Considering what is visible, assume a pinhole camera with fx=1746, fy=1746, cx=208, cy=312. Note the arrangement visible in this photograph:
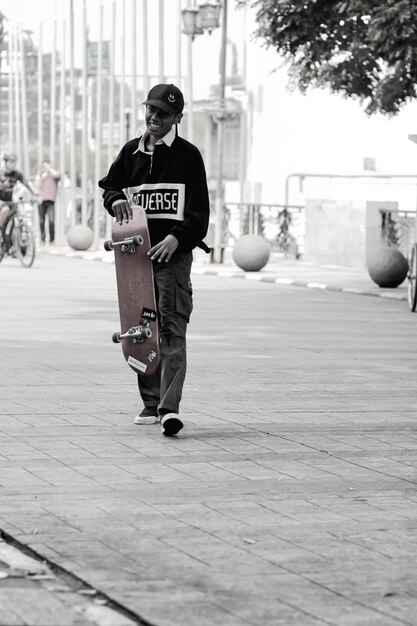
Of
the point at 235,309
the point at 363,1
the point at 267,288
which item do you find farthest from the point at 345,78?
the point at 235,309

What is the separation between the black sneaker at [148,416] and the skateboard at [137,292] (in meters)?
0.32

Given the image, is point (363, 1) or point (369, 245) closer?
point (363, 1)

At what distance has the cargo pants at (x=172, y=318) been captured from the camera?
9.19 m

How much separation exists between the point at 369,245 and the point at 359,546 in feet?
82.3

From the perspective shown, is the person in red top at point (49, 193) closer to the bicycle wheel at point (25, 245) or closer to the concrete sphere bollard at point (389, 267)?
the bicycle wheel at point (25, 245)

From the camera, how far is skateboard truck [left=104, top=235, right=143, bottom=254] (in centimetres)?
910

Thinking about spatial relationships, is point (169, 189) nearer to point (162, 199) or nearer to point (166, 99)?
Result: point (162, 199)

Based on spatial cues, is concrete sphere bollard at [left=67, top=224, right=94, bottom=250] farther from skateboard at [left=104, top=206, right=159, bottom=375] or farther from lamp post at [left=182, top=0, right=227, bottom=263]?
skateboard at [left=104, top=206, right=159, bottom=375]

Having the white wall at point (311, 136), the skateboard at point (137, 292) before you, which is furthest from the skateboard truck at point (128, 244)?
the white wall at point (311, 136)

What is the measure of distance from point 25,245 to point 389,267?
24.3 ft

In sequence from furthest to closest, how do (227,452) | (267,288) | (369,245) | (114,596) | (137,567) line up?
Result: 1. (369,245)
2. (267,288)
3. (227,452)
4. (137,567)
5. (114,596)

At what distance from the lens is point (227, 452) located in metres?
8.51

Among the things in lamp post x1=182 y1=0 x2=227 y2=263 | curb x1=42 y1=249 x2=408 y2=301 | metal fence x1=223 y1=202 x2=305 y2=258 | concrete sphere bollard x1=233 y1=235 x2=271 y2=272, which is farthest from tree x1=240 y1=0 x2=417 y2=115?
metal fence x1=223 y1=202 x2=305 y2=258

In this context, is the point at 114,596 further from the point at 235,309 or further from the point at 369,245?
the point at 369,245
